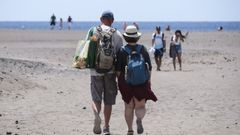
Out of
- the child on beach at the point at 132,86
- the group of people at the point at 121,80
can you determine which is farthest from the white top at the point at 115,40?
the child on beach at the point at 132,86

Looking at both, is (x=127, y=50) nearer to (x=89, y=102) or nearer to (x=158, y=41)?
(x=89, y=102)

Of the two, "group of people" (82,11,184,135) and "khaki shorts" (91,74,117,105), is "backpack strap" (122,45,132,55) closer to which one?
"group of people" (82,11,184,135)

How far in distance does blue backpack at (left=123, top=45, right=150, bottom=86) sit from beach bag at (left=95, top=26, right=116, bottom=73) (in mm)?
255

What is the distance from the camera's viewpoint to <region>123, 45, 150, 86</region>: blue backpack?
Answer: 9219 mm

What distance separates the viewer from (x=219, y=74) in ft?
67.2

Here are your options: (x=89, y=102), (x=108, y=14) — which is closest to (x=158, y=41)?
(x=89, y=102)

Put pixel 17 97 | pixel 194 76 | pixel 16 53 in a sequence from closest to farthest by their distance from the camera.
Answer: pixel 17 97, pixel 194 76, pixel 16 53

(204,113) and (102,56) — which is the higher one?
(102,56)

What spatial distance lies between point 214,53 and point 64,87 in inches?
634

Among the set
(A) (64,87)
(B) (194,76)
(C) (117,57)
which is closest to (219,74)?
(B) (194,76)

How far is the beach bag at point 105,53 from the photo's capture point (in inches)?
369

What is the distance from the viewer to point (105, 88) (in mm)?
9688

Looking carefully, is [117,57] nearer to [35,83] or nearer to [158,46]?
[35,83]

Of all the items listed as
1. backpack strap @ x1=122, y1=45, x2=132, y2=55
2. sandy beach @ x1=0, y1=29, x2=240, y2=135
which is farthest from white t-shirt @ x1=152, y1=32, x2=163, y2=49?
backpack strap @ x1=122, y1=45, x2=132, y2=55
